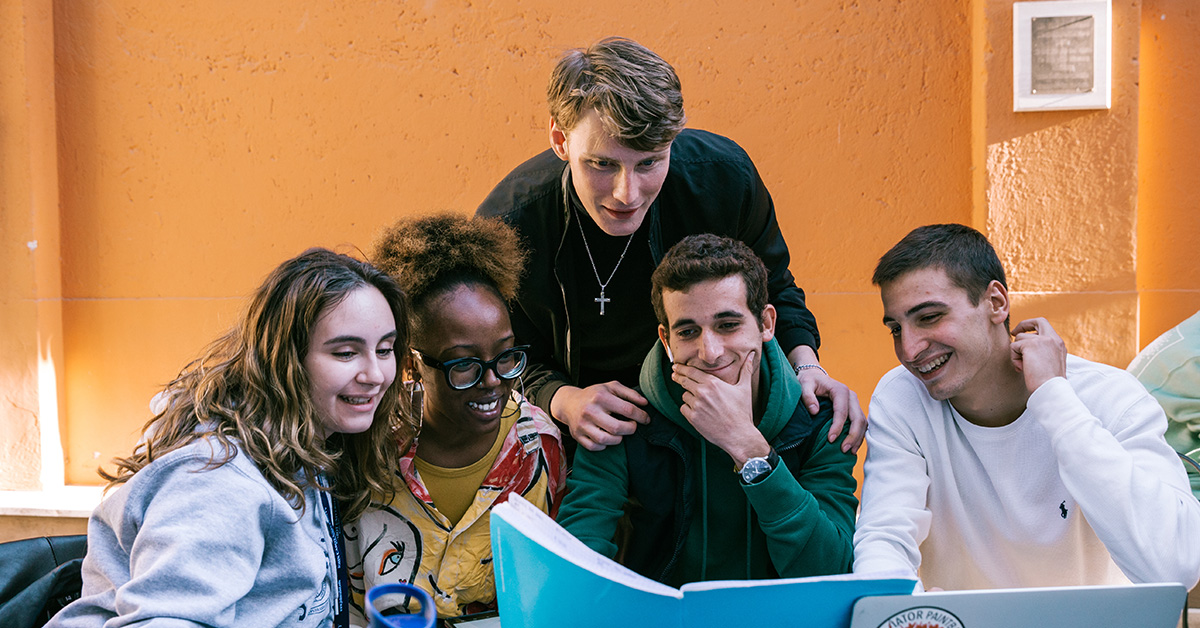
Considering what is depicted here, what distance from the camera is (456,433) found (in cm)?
209

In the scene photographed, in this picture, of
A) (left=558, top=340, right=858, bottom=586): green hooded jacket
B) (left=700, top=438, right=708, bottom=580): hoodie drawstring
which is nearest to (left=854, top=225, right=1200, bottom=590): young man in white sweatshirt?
(left=558, top=340, right=858, bottom=586): green hooded jacket

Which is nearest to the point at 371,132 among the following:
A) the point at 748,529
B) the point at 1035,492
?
the point at 748,529

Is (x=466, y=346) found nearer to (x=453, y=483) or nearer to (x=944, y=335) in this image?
(x=453, y=483)

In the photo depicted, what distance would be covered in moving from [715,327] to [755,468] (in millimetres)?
338

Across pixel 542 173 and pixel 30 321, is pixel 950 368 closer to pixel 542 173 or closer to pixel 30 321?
pixel 542 173

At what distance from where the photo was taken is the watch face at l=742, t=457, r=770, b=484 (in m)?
1.77

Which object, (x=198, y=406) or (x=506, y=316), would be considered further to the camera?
(x=506, y=316)

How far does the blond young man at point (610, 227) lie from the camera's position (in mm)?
2064

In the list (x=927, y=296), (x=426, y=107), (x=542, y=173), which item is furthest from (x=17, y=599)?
(x=426, y=107)

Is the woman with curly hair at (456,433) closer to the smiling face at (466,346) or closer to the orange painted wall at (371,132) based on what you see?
the smiling face at (466,346)

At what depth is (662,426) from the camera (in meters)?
2.02

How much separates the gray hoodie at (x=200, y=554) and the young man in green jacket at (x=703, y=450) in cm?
58

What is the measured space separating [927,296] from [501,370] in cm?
96

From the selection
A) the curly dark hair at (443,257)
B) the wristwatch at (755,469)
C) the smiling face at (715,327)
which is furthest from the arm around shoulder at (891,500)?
the curly dark hair at (443,257)
